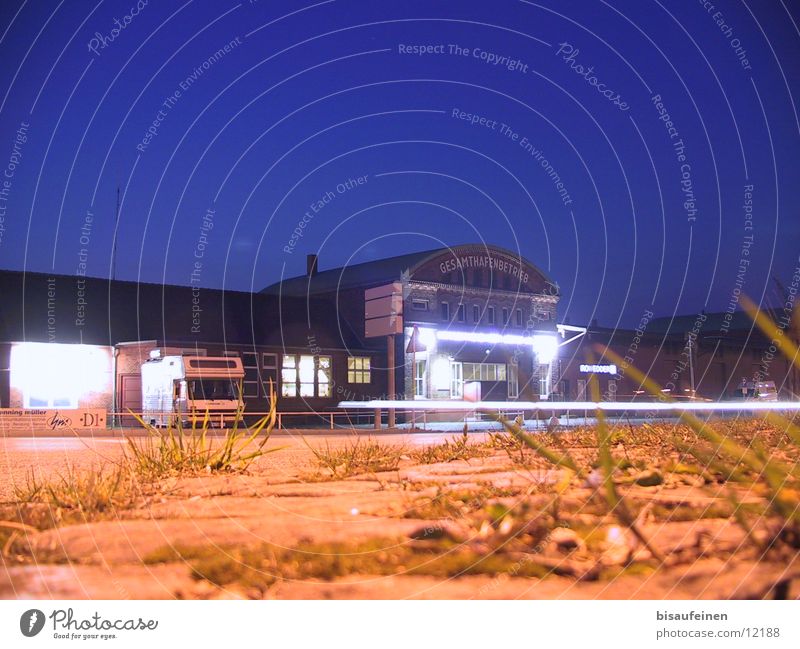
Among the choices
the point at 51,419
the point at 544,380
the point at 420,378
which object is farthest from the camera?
the point at 544,380

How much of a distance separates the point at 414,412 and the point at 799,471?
37.2m

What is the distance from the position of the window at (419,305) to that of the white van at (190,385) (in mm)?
12413

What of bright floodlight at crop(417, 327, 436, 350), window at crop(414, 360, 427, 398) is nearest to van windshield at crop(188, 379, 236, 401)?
bright floodlight at crop(417, 327, 436, 350)

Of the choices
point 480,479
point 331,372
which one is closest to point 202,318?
point 331,372

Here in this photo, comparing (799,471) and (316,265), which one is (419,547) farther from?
(316,265)

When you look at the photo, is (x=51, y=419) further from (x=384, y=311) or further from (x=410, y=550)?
(x=410, y=550)

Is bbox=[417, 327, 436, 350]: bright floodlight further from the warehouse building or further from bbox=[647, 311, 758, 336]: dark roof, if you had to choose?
bbox=[647, 311, 758, 336]: dark roof

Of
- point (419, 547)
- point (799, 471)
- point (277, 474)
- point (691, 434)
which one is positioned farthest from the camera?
point (691, 434)

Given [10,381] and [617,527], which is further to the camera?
[10,381]

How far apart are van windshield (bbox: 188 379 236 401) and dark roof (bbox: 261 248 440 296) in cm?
1075

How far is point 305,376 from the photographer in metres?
46.1

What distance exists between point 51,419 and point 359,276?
23.4 meters

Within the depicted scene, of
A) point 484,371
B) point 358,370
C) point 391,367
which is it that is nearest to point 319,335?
point 358,370
